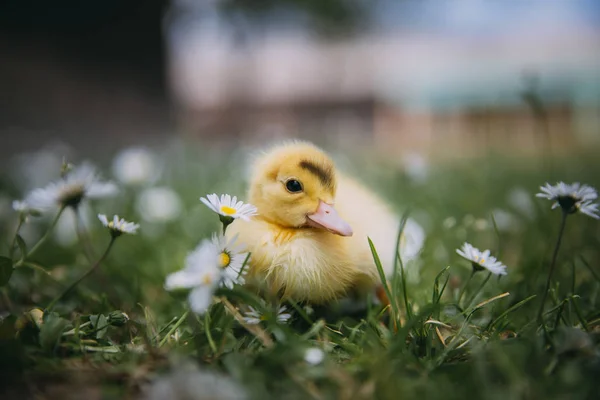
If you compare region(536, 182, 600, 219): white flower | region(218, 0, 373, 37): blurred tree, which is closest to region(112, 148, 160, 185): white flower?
region(536, 182, 600, 219): white flower

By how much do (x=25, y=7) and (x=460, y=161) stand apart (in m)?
3.76

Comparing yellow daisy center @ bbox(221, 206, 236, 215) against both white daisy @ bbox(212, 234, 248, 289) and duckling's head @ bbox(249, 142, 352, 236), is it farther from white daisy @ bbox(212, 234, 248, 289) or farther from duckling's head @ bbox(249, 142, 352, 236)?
duckling's head @ bbox(249, 142, 352, 236)

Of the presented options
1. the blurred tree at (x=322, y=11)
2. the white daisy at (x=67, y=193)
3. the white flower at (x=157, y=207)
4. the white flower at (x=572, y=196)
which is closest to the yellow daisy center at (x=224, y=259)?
the white daisy at (x=67, y=193)

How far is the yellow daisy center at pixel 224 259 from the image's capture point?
0.83m

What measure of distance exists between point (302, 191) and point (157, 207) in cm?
100

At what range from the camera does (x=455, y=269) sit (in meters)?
1.34

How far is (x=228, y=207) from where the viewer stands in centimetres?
87

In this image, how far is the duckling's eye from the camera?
3.22 ft

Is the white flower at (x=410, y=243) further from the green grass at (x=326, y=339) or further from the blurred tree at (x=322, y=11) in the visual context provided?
the blurred tree at (x=322, y=11)

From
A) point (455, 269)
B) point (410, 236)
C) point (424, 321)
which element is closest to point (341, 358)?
point (424, 321)

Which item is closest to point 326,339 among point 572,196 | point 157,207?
point 572,196

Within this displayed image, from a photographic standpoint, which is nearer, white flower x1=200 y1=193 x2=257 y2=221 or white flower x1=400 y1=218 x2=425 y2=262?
white flower x1=200 y1=193 x2=257 y2=221

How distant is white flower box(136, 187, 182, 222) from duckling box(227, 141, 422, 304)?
2.58ft

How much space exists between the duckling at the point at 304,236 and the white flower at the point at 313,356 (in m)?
0.18
